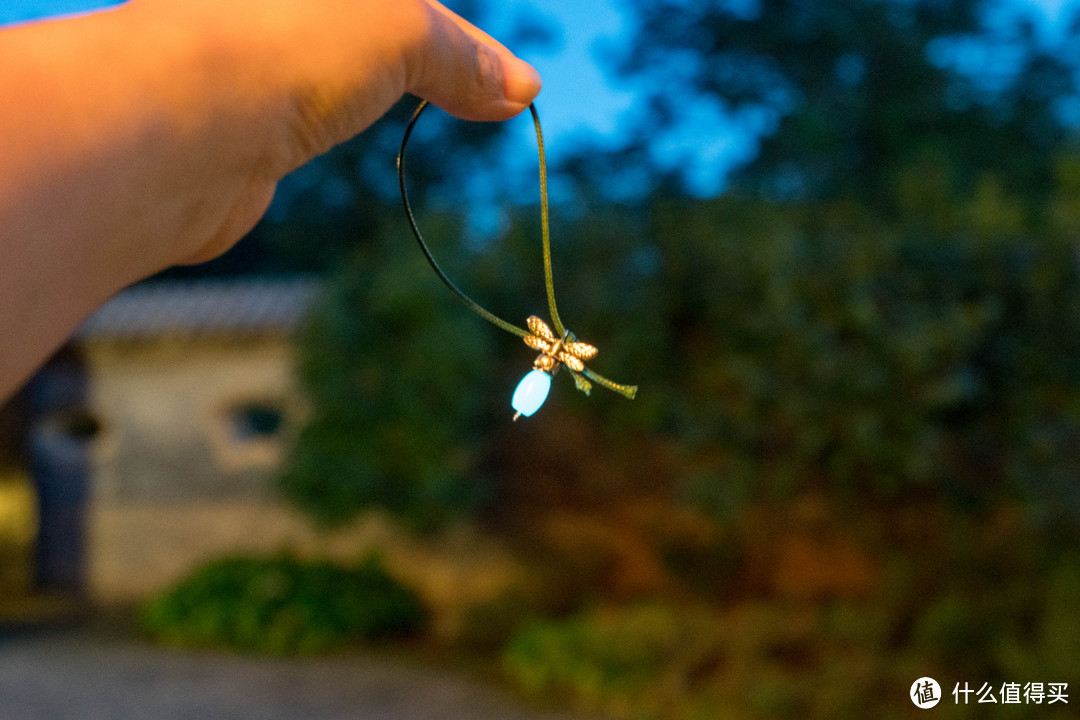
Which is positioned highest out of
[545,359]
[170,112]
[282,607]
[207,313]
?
[207,313]

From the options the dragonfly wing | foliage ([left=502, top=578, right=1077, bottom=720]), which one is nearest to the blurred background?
foliage ([left=502, top=578, right=1077, bottom=720])

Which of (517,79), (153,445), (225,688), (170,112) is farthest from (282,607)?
(170,112)

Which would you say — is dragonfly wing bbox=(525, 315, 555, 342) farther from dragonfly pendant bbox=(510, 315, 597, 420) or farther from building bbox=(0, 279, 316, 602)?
building bbox=(0, 279, 316, 602)

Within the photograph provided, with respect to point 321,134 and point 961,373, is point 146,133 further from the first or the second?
point 961,373

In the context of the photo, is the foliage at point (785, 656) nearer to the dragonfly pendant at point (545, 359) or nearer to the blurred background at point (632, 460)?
the blurred background at point (632, 460)

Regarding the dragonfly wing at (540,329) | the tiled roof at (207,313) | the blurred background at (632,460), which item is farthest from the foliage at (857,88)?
the dragonfly wing at (540,329)

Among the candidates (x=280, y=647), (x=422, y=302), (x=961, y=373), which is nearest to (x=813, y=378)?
(x=961, y=373)

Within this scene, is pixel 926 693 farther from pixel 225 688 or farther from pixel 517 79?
pixel 517 79
